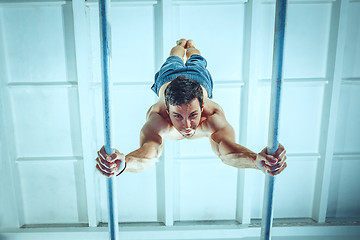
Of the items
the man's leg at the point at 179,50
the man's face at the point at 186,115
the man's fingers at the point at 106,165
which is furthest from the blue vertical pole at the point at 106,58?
the man's leg at the point at 179,50

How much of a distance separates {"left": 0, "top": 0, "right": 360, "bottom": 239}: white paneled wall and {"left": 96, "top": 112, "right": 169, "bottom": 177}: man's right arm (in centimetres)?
135

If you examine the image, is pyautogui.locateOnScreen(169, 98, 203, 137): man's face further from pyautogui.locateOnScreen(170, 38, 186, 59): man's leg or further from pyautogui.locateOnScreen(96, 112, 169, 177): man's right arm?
pyautogui.locateOnScreen(170, 38, 186, 59): man's leg

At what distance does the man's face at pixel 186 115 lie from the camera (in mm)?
1729

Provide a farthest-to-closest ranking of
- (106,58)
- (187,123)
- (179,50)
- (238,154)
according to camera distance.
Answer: (179,50)
(187,123)
(238,154)
(106,58)

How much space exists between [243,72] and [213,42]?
57 centimetres

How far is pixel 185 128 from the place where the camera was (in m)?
1.75

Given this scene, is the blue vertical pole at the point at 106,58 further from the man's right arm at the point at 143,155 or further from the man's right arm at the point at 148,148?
the man's right arm at the point at 148,148

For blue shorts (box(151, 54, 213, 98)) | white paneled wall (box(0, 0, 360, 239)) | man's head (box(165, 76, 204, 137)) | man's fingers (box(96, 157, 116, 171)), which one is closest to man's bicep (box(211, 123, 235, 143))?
man's head (box(165, 76, 204, 137))

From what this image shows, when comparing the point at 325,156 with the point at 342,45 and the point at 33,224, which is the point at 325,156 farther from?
the point at 33,224

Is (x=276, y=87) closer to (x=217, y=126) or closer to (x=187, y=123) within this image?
(x=187, y=123)

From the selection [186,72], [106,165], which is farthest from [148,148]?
[186,72]

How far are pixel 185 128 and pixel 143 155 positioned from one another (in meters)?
0.35

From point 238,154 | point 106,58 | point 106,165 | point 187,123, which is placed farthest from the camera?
point 187,123

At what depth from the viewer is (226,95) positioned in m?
3.35
